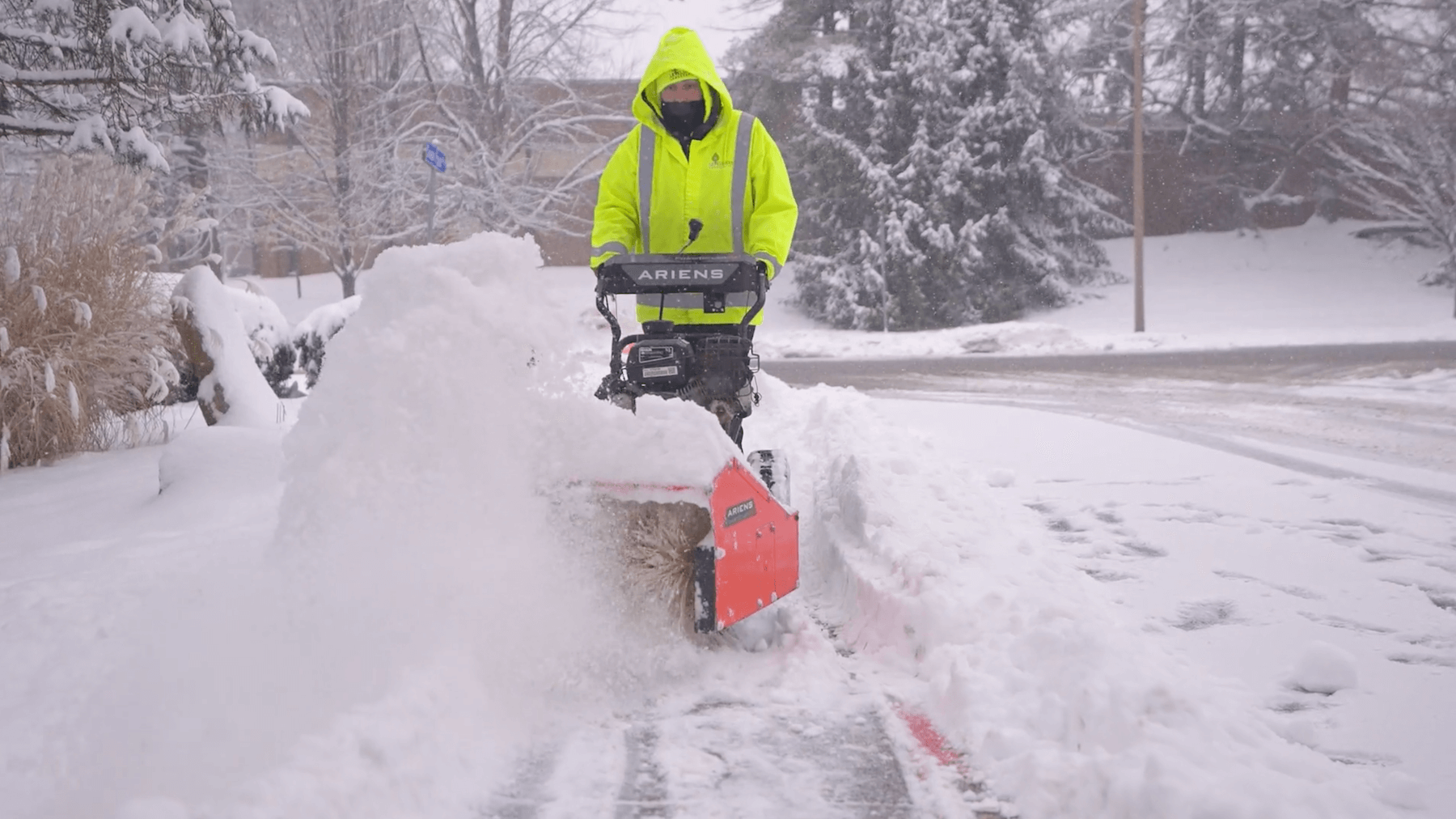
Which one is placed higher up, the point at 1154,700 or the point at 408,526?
the point at 408,526

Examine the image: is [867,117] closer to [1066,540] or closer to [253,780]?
[1066,540]

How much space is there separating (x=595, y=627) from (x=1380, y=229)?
3268cm

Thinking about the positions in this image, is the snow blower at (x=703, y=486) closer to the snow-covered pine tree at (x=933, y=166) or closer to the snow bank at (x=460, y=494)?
the snow bank at (x=460, y=494)

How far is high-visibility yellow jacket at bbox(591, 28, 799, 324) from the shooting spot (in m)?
4.60

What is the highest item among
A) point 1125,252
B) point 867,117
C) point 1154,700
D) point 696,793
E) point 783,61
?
point 783,61

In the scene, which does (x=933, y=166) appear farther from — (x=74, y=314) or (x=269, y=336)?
(x=74, y=314)

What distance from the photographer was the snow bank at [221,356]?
7906 millimetres

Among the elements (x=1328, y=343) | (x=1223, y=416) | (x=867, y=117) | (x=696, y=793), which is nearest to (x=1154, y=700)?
(x=696, y=793)

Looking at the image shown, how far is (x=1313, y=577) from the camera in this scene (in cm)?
435

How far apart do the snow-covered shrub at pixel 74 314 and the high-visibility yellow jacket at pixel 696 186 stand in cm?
433

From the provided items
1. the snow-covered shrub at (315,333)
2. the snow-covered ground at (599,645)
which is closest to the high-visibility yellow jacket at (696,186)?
the snow-covered ground at (599,645)

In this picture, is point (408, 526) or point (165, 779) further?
point (408, 526)

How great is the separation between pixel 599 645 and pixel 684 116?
2286 millimetres

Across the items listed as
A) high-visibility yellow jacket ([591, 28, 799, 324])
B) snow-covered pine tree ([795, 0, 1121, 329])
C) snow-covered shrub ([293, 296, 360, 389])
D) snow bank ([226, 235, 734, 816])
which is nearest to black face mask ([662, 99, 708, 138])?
high-visibility yellow jacket ([591, 28, 799, 324])
